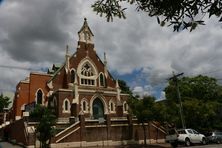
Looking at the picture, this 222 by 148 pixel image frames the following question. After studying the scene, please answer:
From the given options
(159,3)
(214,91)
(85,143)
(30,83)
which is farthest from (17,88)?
(159,3)

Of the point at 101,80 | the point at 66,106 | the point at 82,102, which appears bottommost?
the point at 66,106

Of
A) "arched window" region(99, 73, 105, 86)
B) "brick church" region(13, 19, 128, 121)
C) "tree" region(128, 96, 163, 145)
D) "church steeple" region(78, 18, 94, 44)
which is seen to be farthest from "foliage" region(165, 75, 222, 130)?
"church steeple" region(78, 18, 94, 44)

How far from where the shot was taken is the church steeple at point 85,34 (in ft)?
153

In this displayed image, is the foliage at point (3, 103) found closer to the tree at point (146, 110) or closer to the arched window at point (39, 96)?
the arched window at point (39, 96)

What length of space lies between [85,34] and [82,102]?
12.8m

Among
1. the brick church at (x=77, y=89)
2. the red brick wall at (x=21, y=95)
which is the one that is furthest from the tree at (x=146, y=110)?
the red brick wall at (x=21, y=95)

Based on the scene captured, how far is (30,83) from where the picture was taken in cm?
4294

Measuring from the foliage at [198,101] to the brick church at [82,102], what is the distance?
7.80 m

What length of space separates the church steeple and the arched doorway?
10.8 metres

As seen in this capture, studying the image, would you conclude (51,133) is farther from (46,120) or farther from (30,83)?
(30,83)

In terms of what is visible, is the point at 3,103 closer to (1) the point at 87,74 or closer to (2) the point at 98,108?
(1) the point at 87,74

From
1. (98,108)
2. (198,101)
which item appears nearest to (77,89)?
(98,108)

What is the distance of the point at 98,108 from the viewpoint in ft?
138

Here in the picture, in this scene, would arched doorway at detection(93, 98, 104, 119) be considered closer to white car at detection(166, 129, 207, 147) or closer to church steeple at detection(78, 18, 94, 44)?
church steeple at detection(78, 18, 94, 44)
